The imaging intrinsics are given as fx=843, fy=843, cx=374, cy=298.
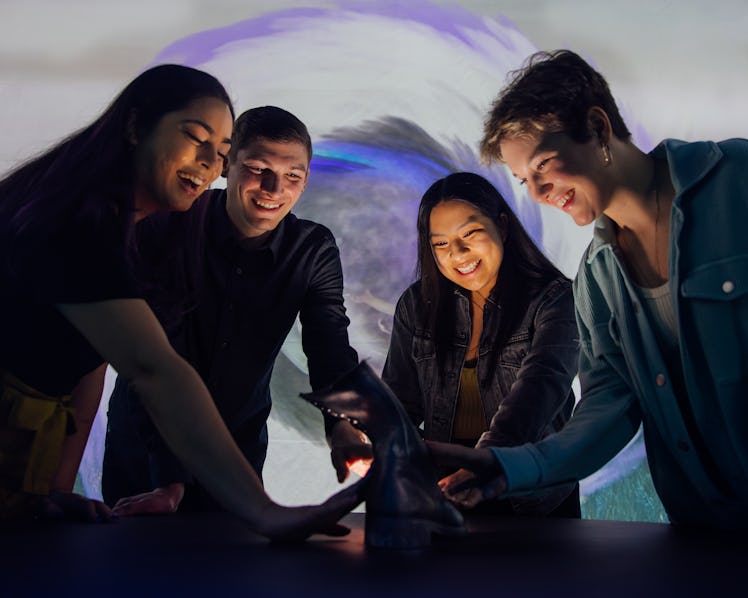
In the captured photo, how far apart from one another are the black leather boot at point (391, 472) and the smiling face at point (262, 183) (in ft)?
3.35

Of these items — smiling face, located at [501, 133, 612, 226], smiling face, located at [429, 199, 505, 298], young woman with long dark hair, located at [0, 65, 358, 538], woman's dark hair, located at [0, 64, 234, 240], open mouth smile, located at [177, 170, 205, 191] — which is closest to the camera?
young woman with long dark hair, located at [0, 65, 358, 538]

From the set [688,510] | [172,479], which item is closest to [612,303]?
[688,510]

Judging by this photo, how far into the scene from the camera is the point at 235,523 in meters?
1.23

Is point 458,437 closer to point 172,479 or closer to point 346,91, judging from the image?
point 172,479

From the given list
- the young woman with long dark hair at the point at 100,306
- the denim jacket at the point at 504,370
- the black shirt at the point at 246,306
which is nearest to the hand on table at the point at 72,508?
the young woman with long dark hair at the point at 100,306

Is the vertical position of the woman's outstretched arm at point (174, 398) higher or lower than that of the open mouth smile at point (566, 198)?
lower

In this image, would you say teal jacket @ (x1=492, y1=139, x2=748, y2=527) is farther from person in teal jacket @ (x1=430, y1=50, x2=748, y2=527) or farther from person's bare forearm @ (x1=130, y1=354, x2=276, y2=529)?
person's bare forearm @ (x1=130, y1=354, x2=276, y2=529)

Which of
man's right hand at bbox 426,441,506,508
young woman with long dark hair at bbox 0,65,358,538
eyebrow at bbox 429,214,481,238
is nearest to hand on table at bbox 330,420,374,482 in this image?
man's right hand at bbox 426,441,506,508

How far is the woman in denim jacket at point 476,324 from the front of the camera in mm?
1915

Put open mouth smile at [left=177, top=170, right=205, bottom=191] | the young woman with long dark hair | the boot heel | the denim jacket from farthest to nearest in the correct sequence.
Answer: the denim jacket < open mouth smile at [left=177, top=170, right=205, bottom=191] < the young woman with long dark hair < the boot heel

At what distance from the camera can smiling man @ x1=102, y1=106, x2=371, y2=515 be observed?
76.4 inches

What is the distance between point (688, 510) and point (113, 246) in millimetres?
960

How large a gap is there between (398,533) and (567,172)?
0.73 metres

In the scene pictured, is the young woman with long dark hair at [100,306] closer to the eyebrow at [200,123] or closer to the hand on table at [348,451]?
the eyebrow at [200,123]
